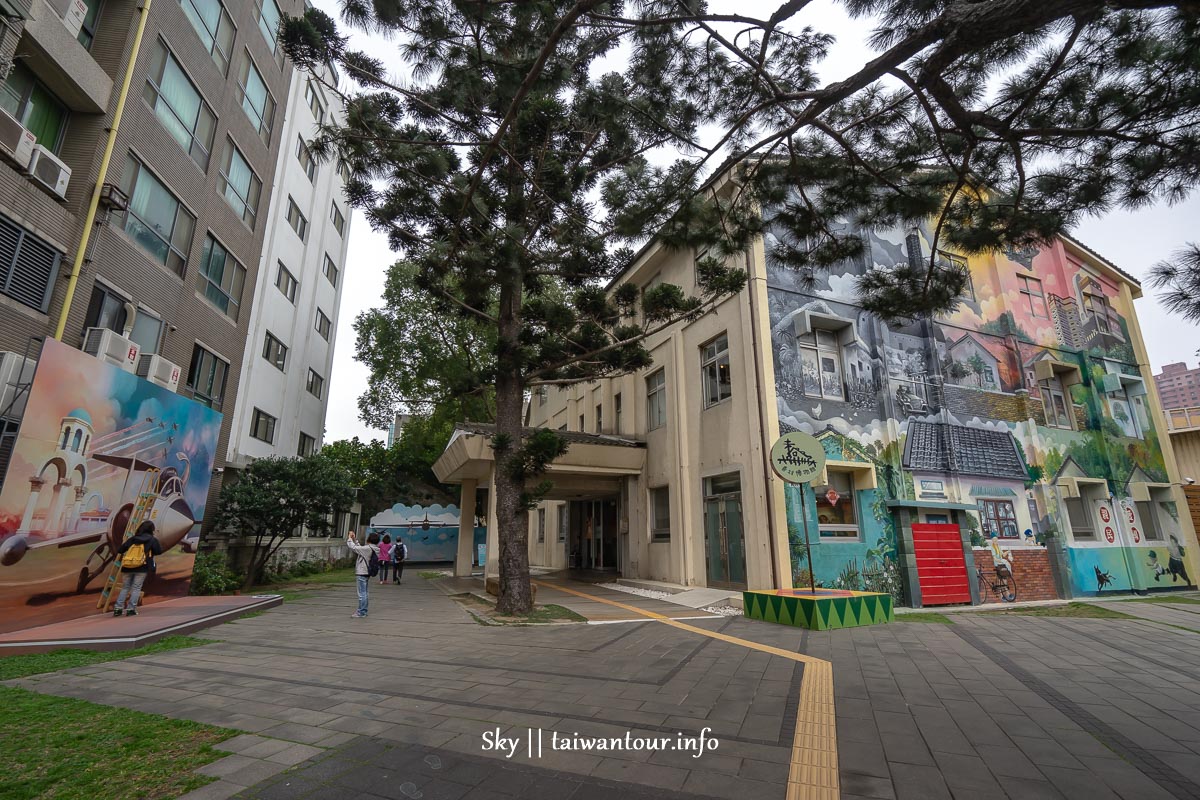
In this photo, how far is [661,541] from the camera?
15.1 meters

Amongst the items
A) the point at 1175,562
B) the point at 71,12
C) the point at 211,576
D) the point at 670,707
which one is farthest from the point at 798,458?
the point at 1175,562

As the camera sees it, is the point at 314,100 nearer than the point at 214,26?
No

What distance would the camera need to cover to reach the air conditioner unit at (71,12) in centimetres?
893

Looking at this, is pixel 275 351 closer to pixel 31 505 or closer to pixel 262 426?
pixel 262 426

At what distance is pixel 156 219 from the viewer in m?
11.8

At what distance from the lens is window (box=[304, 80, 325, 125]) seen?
20172mm

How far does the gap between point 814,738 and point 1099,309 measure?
21752 mm

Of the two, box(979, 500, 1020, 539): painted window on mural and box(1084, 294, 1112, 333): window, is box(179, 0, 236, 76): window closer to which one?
box(979, 500, 1020, 539): painted window on mural

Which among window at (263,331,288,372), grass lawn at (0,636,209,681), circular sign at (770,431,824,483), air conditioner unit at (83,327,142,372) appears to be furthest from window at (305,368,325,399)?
circular sign at (770,431,824,483)

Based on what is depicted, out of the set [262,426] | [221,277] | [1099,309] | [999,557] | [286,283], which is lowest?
[999,557]

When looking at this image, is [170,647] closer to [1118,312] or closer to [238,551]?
[238,551]

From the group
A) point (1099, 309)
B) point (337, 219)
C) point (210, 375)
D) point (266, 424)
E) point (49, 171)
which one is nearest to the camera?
point (49, 171)

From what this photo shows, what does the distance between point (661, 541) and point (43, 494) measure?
489 inches

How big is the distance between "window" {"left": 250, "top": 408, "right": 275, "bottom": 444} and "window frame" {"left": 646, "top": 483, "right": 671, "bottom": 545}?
12.5m
